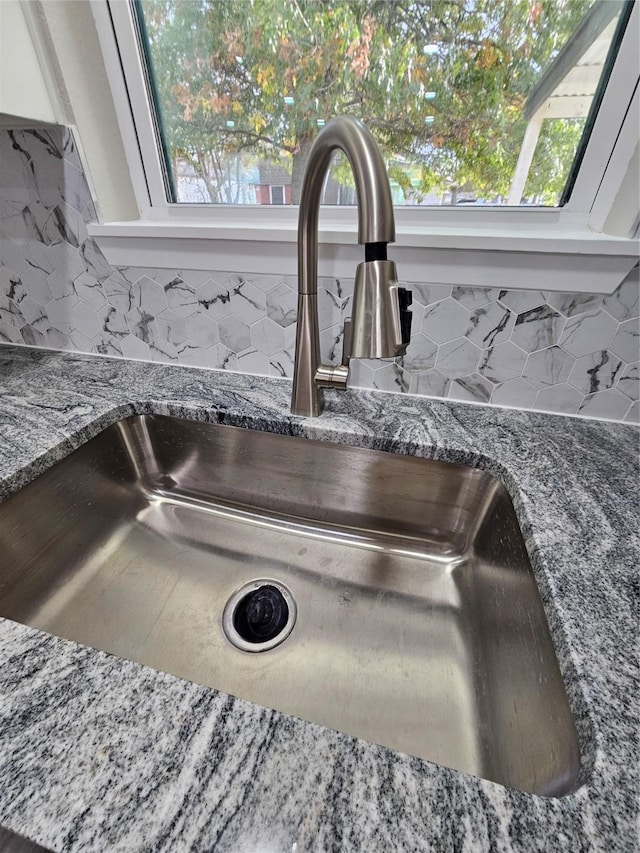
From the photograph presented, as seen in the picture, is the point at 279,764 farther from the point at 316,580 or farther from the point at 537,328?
the point at 537,328

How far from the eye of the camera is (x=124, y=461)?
0.70 metres

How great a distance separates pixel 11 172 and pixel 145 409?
0.50 meters

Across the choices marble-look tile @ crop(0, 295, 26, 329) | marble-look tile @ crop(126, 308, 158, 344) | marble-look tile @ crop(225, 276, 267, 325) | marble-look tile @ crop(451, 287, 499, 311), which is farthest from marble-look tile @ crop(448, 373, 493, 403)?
marble-look tile @ crop(0, 295, 26, 329)

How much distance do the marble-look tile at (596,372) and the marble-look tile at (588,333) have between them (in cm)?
1

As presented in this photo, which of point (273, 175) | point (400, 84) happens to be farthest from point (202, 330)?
point (400, 84)

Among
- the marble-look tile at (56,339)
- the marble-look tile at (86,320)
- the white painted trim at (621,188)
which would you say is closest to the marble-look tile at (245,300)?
the marble-look tile at (86,320)

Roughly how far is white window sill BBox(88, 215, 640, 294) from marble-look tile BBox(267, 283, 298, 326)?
3 centimetres

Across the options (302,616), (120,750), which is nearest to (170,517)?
(302,616)

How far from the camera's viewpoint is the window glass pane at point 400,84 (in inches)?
20.5

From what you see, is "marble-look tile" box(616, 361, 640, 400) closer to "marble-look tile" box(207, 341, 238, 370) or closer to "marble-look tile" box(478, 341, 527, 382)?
"marble-look tile" box(478, 341, 527, 382)

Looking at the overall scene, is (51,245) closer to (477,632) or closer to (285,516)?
(285,516)

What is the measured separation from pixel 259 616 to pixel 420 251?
1.94ft

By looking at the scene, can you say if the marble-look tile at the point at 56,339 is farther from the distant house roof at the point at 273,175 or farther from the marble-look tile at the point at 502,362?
the marble-look tile at the point at 502,362

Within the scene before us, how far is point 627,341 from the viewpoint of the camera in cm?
59
